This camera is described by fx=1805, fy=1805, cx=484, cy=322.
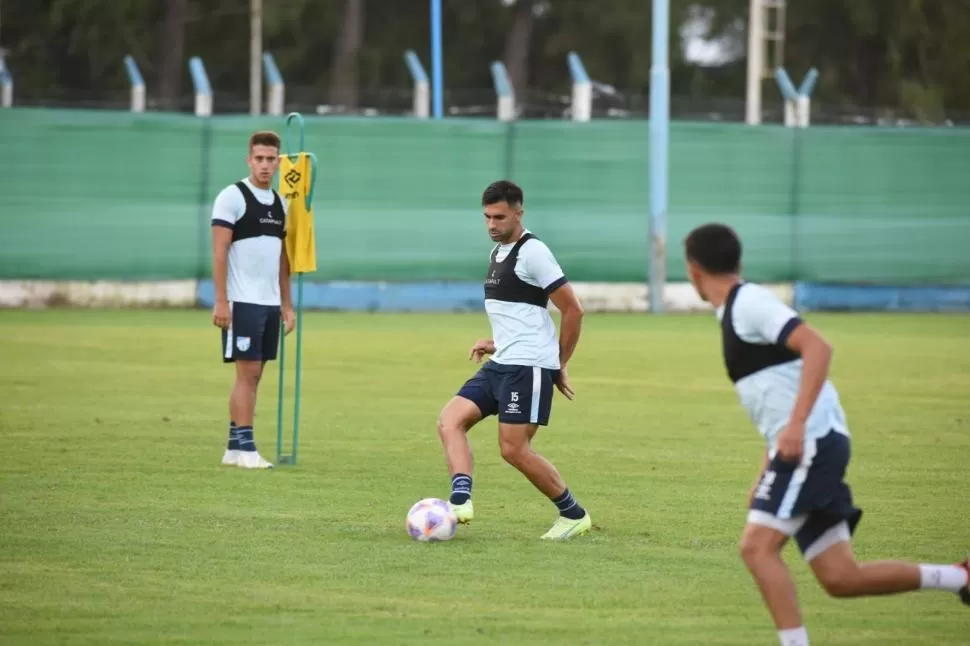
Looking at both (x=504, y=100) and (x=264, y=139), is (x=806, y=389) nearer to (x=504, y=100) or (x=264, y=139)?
(x=264, y=139)

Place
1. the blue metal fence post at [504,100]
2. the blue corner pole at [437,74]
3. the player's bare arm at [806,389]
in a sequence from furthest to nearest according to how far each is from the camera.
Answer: the blue corner pole at [437,74] → the blue metal fence post at [504,100] → the player's bare arm at [806,389]

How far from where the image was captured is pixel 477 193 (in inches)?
1013

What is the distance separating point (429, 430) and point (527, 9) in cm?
4559

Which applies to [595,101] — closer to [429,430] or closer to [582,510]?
[429,430]

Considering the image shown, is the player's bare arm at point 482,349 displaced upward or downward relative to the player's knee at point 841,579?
upward

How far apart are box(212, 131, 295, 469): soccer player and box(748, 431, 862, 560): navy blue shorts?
5.92 m

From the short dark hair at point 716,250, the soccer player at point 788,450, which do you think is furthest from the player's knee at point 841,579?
the short dark hair at point 716,250

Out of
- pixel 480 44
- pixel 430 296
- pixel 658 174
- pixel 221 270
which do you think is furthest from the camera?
pixel 480 44

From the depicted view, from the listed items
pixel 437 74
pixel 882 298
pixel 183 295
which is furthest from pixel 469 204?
pixel 437 74

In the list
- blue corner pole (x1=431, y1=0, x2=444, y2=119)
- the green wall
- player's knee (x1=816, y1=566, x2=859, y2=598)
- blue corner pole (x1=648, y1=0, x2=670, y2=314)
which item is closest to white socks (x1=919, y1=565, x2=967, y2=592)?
player's knee (x1=816, y1=566, x2=859, y2=598)

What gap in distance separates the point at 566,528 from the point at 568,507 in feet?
0.36

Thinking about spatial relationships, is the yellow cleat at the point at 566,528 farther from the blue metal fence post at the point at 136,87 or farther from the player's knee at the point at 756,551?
the blue metal fence post at the point at 136,87

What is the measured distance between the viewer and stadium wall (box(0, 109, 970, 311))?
24.6m

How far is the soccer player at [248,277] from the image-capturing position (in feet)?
38.7
